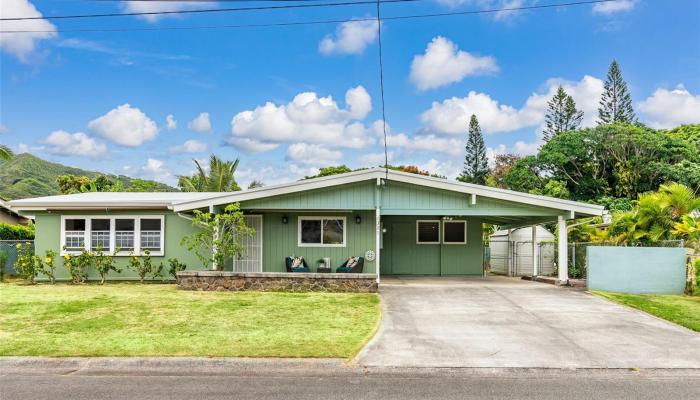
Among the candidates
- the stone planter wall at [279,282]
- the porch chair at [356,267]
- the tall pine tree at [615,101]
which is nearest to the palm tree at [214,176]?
the porch chair at [356,267]

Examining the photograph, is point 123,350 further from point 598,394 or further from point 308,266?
point 308,266

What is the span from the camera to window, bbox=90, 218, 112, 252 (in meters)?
17.3

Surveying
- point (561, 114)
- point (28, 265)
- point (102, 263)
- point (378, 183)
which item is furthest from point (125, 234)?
point (561, 114)

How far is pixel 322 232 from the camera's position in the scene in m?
17.5

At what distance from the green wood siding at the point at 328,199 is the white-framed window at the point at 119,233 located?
3396 mm

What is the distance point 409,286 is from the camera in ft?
51.6

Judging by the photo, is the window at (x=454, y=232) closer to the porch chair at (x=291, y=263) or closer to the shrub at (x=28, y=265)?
the porch chair at (x=291, y=263)

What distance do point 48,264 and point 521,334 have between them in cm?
1352

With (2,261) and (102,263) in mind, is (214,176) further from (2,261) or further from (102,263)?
(102,263)

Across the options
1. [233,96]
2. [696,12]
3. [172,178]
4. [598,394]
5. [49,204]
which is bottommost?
[598,394]

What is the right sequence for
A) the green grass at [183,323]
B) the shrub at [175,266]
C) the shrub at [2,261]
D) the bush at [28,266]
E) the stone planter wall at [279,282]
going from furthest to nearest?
the shrub at [2,261], the bush at [28,266], the shrub at [175,266], the stone planter wall at [279,282], the green grass at [183,323]

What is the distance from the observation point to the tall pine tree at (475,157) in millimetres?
50312

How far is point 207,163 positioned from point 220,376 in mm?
27867

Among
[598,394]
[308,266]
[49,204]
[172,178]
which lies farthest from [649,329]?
[172,178]
